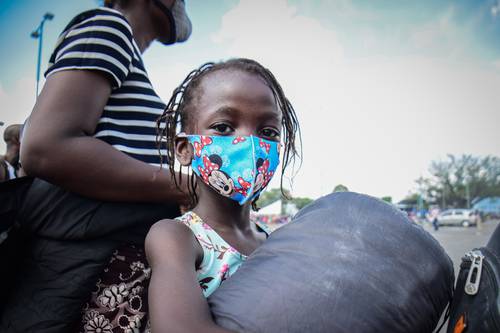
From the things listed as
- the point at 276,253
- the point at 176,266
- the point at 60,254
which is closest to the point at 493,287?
the point at 276,253

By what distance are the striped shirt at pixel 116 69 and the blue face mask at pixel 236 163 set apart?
0.75 feet

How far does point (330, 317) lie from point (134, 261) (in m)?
0.76

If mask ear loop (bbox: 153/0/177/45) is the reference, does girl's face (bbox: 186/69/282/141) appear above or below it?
below

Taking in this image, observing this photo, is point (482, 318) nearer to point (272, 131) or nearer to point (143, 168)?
point (272, 131)

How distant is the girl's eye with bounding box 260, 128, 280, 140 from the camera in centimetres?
135

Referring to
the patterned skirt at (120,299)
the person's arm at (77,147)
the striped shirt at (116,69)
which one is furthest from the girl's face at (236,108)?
the patterned skirt at (120,299)

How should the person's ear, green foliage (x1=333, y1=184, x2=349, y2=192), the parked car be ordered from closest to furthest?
green foliage (x1=333, y1=184, x2=349, y2=192), the person's ear, the parked car

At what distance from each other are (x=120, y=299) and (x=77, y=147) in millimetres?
524

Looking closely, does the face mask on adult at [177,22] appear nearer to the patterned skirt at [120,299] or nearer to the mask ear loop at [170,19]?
the mask ear loop at [170,19]

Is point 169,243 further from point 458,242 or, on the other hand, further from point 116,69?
point 458,242

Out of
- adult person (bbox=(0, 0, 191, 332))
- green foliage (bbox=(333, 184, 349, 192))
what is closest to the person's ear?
adult person (bbox=(0, 0, 191, 332))

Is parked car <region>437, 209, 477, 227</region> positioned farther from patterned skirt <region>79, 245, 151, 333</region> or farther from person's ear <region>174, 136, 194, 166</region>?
patterned skirt <region>79, 245, 151, 333</region>

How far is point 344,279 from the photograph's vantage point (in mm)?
800

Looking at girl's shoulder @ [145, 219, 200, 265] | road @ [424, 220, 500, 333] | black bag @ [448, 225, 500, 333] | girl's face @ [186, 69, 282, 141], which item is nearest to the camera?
black bag @ [448, 225, 500, 333]
